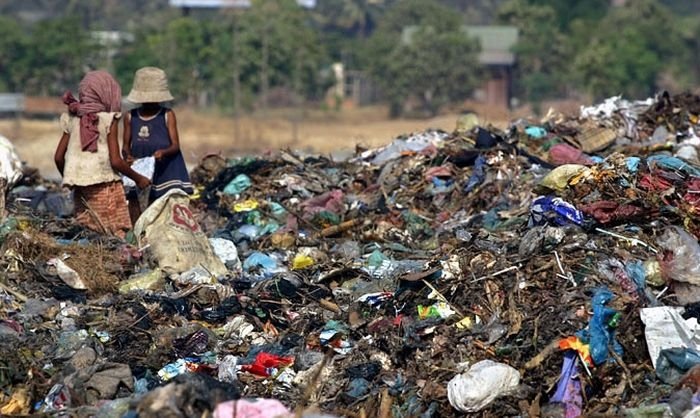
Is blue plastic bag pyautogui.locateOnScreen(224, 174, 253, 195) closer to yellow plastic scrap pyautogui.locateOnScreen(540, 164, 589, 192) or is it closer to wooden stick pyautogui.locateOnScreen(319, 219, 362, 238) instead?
wooden stick pyautogui.locateOnScreen(319, 219, 362, 238)

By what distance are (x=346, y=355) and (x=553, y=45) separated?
4031 centimetres

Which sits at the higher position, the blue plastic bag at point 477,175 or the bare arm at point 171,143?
the bare arm at point 171,143

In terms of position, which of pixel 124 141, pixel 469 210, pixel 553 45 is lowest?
pixel 553 45

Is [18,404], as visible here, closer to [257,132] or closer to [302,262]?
[302,262]

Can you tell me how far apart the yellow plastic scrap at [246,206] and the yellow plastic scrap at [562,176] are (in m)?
2.54

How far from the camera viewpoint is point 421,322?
254 inches

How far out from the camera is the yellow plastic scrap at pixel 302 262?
7996mm

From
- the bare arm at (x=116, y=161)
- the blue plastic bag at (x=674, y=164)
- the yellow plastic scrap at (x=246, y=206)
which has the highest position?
the bare arm at (x=116, y=161)

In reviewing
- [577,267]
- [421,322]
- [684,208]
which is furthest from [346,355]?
[684,208]

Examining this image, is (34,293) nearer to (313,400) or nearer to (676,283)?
(313,400)

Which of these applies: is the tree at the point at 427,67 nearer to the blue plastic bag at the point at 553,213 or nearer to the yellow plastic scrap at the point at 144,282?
the blue plastic bag at the point at 553,213

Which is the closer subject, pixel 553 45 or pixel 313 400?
pixel 313 400

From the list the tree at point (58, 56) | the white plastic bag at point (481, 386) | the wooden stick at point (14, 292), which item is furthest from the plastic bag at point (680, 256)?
the tree at point (58, 56)

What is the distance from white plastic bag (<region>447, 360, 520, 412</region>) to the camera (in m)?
5.66
